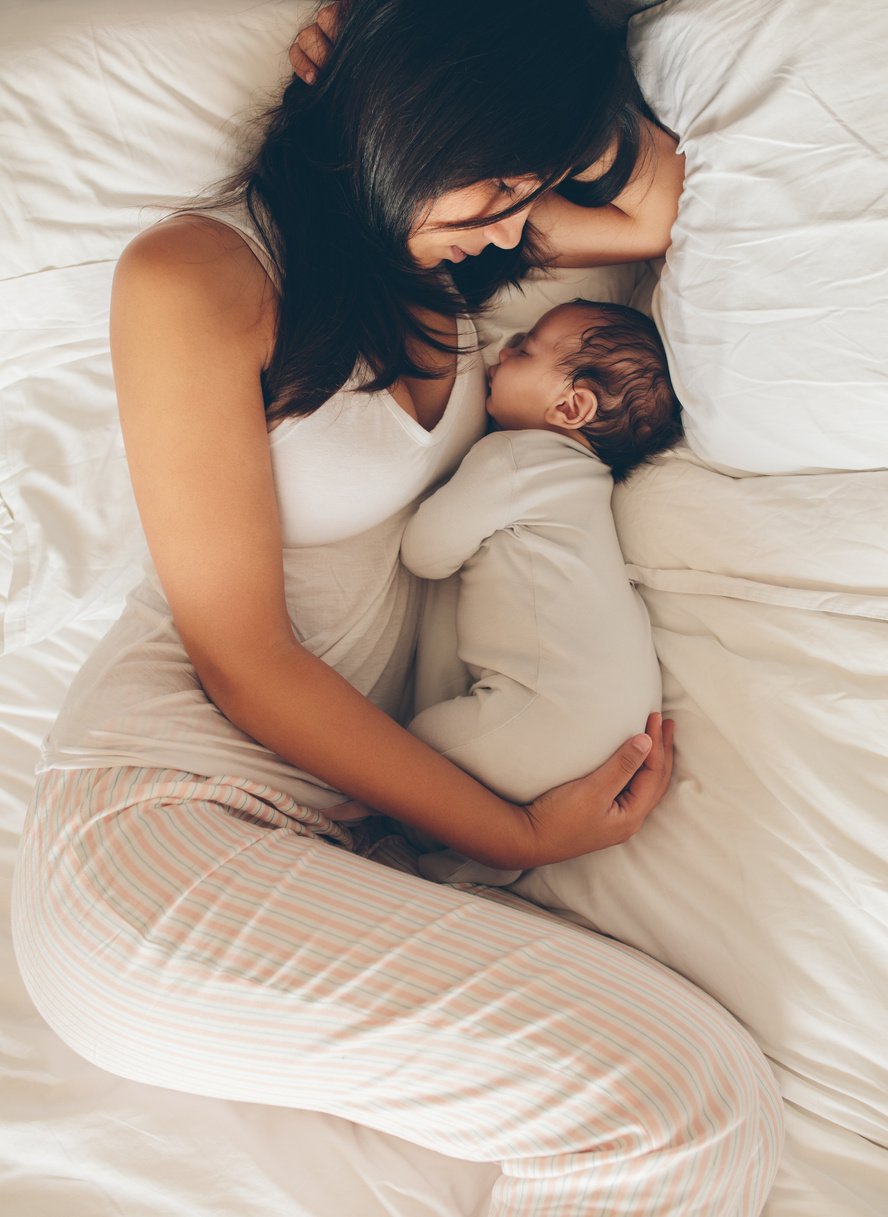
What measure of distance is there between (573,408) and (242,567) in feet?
1.72

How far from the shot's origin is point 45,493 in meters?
1.20

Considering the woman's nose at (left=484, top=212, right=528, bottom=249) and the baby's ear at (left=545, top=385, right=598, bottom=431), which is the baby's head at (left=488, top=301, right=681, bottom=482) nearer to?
the baby's ear at (left=545, top=385, right=598, bottom=431)

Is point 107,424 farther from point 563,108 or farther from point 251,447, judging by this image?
point 563,108

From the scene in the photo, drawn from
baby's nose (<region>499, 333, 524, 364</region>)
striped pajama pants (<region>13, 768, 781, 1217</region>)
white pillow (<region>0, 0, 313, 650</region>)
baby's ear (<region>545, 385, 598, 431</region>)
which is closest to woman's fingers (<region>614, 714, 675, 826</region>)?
striped pajama pants (<region>13, 768, 781, 1217</region>)

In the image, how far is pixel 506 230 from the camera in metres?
0.96

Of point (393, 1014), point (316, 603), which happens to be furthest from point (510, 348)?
point (393, 1014)

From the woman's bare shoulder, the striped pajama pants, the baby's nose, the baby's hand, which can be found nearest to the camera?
the striped pajama pants

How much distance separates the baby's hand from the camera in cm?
98

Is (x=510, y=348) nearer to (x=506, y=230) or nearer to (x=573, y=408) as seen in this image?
(x=573, y=408)

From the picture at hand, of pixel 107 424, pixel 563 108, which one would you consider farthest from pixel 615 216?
pixel 107 424

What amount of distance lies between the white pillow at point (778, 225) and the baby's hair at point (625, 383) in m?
0.08

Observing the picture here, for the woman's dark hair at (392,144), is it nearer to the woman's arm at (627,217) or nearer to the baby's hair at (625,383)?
the woman's arm at (627,217)

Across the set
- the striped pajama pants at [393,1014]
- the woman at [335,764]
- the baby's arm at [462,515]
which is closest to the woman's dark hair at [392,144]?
the woman at [335,764]

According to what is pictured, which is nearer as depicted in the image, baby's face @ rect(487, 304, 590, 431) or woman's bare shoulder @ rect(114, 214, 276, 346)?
woman's bare shoulder @ rect(114, 214, 276, 346)
